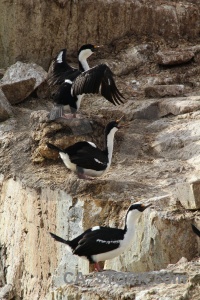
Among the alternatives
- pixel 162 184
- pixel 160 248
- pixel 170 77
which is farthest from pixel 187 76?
pixel 160 248

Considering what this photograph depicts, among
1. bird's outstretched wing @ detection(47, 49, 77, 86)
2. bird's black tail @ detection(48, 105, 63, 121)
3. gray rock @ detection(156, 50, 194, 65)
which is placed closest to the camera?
bird's black tail @ detection(48, 105, 63, 121)

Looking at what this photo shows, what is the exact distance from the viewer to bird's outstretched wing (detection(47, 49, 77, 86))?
15875mm

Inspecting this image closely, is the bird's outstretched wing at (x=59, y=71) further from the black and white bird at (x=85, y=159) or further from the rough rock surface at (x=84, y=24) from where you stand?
the black and white bird at (x=85, y=159)

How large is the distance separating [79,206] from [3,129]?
3.48 metres

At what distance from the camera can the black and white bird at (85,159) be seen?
13.2 meters

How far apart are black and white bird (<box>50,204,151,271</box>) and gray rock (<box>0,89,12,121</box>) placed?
5022 millimetres

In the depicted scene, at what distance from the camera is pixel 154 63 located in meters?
18.0

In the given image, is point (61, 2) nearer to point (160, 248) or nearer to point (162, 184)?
point (162, 184)

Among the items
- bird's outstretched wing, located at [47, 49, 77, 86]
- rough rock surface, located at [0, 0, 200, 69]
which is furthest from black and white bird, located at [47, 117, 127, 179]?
rough rock surface, located at [0, 0, 200, 69]

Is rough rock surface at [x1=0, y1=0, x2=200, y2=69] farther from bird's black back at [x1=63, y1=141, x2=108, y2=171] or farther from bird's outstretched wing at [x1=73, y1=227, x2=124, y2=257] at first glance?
bird's outstretched wing at [x1=73, y1=227, x2=124, y2=257]

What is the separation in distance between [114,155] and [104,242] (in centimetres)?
337

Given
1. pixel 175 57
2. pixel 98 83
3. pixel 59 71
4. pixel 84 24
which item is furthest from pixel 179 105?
pixel 84 24

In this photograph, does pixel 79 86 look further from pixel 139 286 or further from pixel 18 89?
pixel 139 286

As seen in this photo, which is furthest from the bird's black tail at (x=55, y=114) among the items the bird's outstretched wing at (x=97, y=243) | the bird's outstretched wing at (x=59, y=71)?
the bird's outstretched wing at (x=97, y=243)
